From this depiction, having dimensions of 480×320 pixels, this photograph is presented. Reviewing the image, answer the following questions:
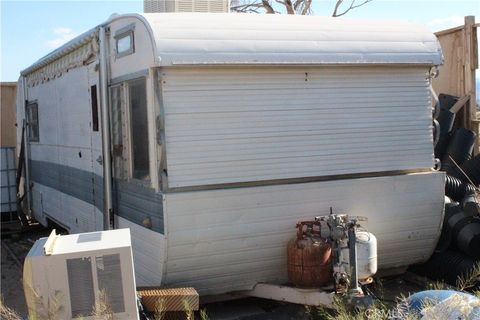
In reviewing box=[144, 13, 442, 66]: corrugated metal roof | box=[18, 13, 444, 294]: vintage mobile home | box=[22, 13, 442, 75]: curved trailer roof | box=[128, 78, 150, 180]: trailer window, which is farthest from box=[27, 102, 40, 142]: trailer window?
box=[144, 13, 442, 66]: corrugated metal roof

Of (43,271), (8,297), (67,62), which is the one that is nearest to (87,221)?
(8,297)

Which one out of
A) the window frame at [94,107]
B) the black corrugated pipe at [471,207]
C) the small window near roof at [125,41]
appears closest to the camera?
the small window near roof at [125,41]

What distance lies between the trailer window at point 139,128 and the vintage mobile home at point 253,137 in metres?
0.02

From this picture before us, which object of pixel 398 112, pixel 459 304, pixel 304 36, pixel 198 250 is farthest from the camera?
pixel 398 112

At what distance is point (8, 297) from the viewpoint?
666cm

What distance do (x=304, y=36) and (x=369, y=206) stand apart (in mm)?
1762

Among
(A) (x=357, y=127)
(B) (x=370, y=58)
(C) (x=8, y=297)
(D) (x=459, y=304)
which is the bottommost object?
(C) (x=8, y=297)

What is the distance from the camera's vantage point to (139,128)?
18.0 feet

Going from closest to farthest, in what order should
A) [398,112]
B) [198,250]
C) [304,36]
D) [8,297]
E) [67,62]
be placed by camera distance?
1. [198,250]
2. [304,36]
3. [398,112]
4. [8,297]
5. [67,62]

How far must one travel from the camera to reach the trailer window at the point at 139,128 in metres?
5.36

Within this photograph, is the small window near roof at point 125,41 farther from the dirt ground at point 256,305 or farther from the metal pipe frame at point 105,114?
the dirt ground at point 256,305

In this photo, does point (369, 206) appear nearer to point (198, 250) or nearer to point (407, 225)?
point (407, 225)

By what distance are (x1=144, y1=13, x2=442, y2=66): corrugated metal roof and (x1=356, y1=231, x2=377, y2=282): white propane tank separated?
1.68 m

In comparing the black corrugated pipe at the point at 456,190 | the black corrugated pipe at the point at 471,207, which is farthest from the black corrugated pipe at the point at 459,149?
the black corrugated pipe at the point at 471,207
